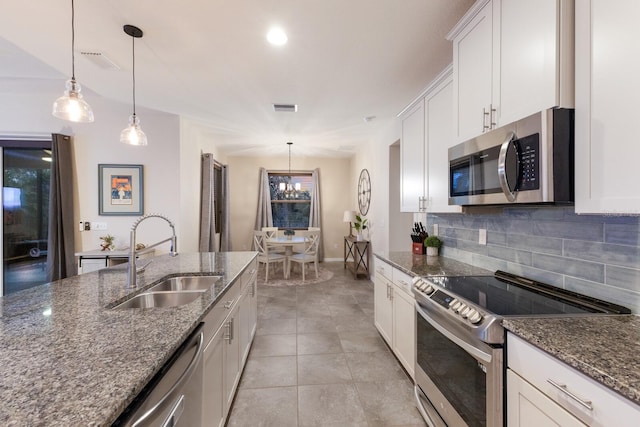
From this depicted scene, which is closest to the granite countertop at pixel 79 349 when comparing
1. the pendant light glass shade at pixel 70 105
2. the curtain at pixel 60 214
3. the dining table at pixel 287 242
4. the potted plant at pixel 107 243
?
the pendant light glass shade at pixel 70 105

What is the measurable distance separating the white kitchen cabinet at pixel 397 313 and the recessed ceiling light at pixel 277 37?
6.82 ft

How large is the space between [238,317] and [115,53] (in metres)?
2.50

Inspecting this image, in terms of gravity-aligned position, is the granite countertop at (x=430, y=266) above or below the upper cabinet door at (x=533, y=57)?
below

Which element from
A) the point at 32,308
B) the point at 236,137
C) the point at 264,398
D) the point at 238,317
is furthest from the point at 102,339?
the point at 236,137

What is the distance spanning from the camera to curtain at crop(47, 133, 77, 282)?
334 cm

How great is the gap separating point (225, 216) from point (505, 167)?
213 inches

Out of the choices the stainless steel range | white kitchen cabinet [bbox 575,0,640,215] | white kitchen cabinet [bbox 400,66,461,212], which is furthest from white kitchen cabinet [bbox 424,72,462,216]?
white kitchen cabinet [bbox 575,0,640,215]

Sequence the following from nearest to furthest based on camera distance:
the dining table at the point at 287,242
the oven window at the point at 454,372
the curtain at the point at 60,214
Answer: the oven window at the point at 454,372 < the curtain at the point at 60,214 < the dining table at the point at 287,242

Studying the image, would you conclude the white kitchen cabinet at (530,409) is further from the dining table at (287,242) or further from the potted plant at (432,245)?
the dining table at (287,242)

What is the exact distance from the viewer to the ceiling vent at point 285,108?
133 inches

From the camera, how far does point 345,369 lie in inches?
87.7

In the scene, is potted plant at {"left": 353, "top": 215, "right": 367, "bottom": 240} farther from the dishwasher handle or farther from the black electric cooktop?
the dishwasher handle

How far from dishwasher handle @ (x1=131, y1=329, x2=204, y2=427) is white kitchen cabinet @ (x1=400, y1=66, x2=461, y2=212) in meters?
1.82

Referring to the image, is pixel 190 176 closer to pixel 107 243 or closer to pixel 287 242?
pixel 107 243
